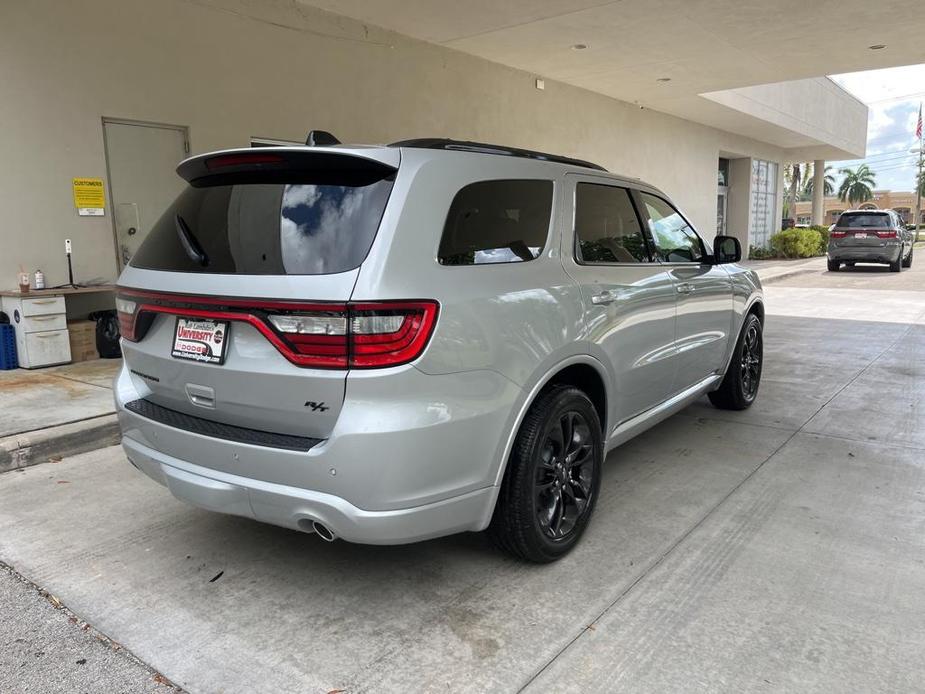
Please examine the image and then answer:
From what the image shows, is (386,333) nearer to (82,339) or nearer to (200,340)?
(200,340)

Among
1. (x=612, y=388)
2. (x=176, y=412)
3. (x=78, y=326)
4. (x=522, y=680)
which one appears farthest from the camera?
(x=78, y=326)

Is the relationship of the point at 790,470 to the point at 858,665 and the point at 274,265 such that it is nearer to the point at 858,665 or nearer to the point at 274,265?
the point at 858,665

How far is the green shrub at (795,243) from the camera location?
1024 inches

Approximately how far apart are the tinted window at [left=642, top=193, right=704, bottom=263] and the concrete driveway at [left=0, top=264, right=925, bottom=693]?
4.45ft

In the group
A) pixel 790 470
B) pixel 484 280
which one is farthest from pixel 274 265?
pixel 790 470

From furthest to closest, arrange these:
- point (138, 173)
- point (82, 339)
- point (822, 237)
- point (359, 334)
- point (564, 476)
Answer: point (822, 237), point (138, 173), point (82, 339), point (564, 476), point (359, 334)

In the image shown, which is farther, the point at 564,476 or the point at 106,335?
the point at 106,335

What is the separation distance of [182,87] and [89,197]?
1712mm

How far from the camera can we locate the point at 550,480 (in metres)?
3.24

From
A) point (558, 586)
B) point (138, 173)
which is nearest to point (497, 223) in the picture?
point (558, 586)

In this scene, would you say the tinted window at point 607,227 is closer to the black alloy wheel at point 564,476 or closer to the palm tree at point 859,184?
the black alloy wheel at point 564,476

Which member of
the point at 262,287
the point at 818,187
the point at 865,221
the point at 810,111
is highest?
the point at 810,111

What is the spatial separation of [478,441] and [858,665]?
1.58m

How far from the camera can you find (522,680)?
246cm
